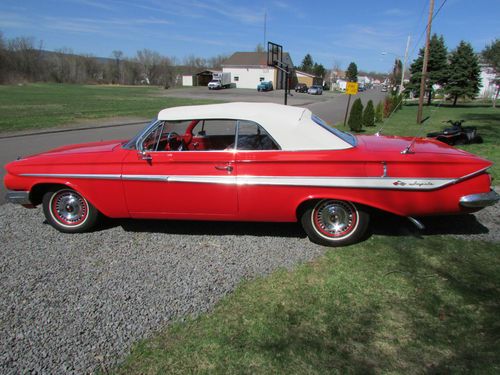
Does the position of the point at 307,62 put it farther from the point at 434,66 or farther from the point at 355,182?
the point at 355,182

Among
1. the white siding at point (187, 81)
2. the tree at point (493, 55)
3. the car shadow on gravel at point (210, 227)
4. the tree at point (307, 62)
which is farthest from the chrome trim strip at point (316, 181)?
the tree at point (307, 62)

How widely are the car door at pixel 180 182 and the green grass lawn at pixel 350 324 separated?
41.5 inches

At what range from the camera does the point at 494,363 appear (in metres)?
2.43

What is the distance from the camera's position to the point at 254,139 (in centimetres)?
410

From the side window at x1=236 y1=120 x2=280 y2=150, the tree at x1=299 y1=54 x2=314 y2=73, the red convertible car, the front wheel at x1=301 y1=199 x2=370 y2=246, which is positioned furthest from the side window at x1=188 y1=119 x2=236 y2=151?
the tree at x1=299 y1=54 x2=314 y2=73

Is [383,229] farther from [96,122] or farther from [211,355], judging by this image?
[96,122]

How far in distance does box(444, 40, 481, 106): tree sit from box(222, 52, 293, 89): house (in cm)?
3703

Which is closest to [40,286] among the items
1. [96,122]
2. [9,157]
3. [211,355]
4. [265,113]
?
[211,355]

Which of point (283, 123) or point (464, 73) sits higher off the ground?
point (464, 73)

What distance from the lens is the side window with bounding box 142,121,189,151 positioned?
4367 millimetres

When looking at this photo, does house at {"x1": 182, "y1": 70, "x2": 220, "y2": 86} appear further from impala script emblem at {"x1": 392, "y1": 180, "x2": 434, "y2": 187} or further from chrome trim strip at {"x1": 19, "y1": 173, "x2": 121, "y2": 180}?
impala script emblem at {"x1": 392, "y1": 180, "x2": 434, "y2": 187}

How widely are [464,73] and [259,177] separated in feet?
130

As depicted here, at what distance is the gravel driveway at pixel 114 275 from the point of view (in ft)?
8.97

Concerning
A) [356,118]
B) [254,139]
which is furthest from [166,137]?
[356,118]
